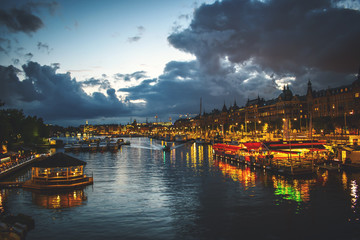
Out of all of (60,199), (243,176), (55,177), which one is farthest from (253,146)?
(60,199)

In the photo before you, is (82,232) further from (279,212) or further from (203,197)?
(279,212)

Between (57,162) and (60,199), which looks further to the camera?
(57,162)

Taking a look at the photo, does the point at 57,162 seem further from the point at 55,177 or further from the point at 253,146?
the point at 253,146

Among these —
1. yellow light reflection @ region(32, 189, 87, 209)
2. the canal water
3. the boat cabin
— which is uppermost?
the boat cabin

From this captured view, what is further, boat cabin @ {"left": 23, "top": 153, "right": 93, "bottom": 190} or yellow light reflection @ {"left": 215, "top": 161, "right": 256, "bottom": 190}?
yellow light reflection @ {"left": 215, "top": 161, "right": 256, "bottom": 190}

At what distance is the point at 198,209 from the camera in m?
32.8

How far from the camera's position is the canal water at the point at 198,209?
25.8 metres

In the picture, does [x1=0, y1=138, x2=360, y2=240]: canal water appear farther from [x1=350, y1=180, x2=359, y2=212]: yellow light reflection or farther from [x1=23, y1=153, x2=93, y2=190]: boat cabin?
[x1=23, y1=153, x2=93, y2=190]: boat cabin

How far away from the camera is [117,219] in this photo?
29531 mm

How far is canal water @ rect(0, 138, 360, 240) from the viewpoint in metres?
25.8

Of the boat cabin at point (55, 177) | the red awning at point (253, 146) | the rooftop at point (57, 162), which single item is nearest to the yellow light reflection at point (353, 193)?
the red awning at point (253, 146)

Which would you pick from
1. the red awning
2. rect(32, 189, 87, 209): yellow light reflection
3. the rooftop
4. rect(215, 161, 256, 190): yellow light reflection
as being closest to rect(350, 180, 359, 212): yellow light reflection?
rect(215, 161, 256, 190): yellow light reflection

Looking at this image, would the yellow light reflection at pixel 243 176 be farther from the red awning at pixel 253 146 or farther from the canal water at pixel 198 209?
the red awning at pixel 253 146

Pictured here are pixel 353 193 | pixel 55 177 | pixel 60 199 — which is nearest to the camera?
pixel 60 199
